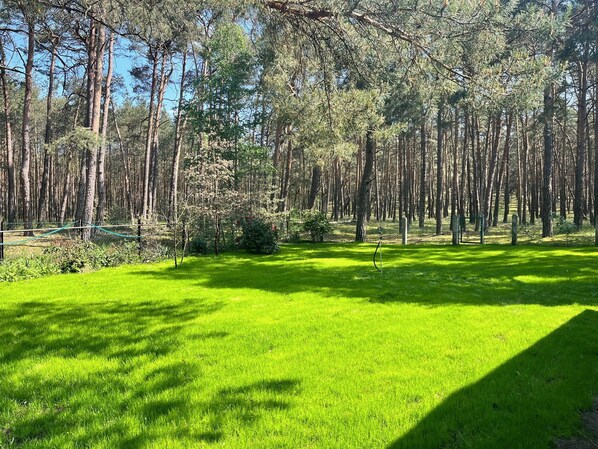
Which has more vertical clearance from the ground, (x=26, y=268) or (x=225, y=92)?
(x=225, y=92)

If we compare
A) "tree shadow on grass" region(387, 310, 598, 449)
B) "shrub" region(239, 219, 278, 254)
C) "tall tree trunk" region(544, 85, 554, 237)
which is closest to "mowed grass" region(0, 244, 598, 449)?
"tree shadow on grass" region(387, 310, 598, 449)

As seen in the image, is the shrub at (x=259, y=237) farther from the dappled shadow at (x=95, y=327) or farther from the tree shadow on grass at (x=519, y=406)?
the tree shadow on grass at (x=519, y=406)

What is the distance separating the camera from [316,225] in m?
19.4

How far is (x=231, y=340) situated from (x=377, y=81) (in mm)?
4818

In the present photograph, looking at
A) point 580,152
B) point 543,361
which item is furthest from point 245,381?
point 580,152

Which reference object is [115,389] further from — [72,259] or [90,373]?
[72,259]

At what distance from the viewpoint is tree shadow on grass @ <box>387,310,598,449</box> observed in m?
2.82

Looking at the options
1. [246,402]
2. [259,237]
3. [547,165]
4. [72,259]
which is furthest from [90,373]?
[547,165]

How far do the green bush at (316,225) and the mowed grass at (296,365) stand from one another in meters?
10.9

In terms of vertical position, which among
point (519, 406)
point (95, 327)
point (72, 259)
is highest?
point (72, 259)

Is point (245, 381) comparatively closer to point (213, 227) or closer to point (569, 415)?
point (569, 415)

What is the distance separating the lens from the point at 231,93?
21609 mm

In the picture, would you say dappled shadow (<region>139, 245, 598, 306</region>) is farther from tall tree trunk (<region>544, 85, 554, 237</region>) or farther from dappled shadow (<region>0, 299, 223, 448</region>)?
tall tree trunk (<region>544, 85, 554, 237</region>)

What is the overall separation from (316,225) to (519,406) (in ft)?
53.2
